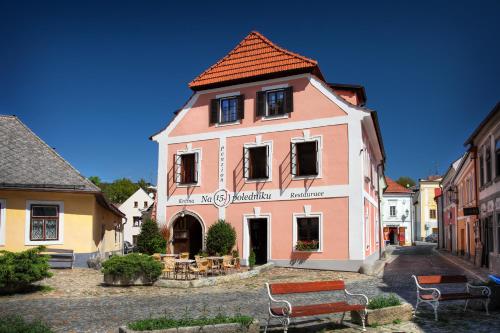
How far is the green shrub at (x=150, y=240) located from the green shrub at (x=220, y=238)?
8.03 feet

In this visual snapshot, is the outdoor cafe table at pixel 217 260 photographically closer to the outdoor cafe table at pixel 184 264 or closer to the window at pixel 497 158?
the outdoor cafe table at pixel 184 264

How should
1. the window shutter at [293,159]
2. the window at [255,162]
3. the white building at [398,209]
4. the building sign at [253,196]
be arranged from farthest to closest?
the white building at [398,209] < the window at [255,162] < the window shutter at [293,159] < the building sign at [253,196]

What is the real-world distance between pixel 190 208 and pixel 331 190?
23.5 ft

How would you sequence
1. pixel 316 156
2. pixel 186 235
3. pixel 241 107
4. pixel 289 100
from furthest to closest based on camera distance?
pixel 186 235 → pixel 241 107 → pixel 289 100 → pixel 316 156

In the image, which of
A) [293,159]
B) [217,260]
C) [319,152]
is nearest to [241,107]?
[293,159]

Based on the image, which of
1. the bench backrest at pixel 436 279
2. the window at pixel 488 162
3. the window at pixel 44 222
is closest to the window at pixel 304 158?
the window at pixel 488 162

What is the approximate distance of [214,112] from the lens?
965 inches

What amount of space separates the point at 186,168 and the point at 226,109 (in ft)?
11.8

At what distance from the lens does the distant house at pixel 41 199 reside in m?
21.6

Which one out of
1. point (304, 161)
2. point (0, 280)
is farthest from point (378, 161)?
point (0, 280)

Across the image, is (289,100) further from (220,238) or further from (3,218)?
(3,218)

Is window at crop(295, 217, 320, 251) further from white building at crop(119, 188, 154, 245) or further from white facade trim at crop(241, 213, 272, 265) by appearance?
white building at crop(119, 188, 154, 245)

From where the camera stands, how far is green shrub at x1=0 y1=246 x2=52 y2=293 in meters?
13.8

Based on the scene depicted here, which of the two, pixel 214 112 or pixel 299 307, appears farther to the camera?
pixel 214 112
